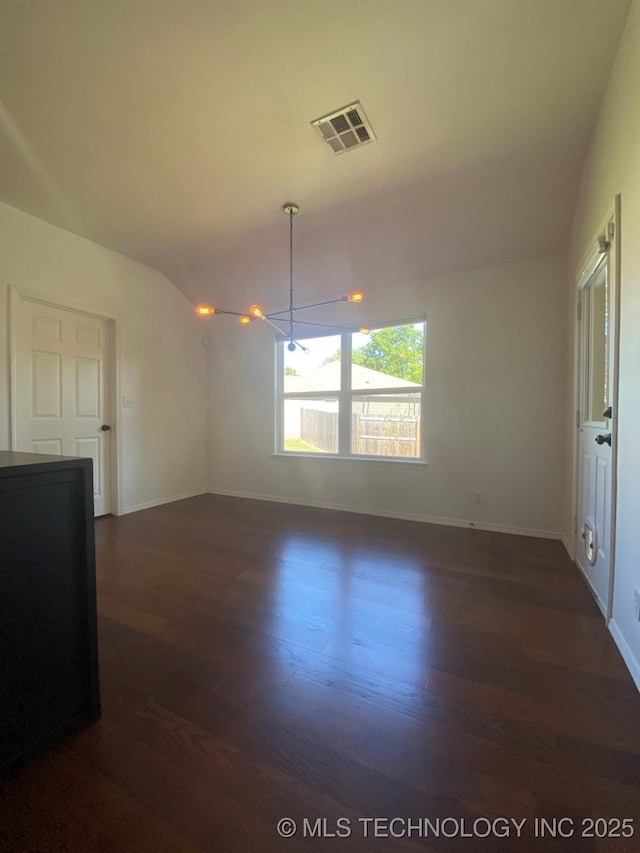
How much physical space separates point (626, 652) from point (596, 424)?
4.26ft

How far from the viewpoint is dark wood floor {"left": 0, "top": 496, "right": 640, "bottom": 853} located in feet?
3.07

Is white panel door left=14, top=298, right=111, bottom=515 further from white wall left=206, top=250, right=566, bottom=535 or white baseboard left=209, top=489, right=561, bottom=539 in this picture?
white wall left=206, top=250, right=566, bottom=535

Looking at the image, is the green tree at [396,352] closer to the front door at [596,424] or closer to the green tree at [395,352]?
the green tree at [395,352]

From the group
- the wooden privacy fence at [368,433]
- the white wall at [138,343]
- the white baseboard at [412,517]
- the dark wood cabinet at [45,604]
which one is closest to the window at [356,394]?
the wooden privacy fence at [368,433]

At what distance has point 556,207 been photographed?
2785 mm

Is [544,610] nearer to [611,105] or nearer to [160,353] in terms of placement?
[611,105]

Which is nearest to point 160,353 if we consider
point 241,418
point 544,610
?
point 241,418

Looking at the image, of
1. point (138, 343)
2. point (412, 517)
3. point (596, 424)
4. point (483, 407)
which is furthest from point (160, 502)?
point (596, 424)

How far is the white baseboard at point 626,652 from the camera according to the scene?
1447mm

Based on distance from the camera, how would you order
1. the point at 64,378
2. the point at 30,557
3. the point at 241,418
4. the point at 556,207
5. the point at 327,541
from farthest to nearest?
the point at 241,418 → the point at 64,378 → the point at 327,541 → the point at 556,207 → the point at 30,557

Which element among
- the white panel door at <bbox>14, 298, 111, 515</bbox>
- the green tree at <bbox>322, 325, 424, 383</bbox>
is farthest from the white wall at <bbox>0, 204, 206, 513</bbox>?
the green tree at <bbox>322, 325, 424, 383</bbox>

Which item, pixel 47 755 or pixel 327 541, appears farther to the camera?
pixel 327 541

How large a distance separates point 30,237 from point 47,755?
12.9 feet

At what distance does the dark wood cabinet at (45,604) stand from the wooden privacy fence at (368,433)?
3.24 meters
